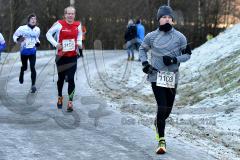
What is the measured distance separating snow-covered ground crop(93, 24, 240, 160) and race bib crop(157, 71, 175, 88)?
1.17 metres

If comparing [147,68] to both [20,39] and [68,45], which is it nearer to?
[68,45]

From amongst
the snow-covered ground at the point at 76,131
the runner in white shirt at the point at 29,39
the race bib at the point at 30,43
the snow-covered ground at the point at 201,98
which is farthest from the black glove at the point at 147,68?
the race bib at the point at 30,43

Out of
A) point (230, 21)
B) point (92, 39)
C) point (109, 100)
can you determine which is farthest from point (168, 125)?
point (230, 21)

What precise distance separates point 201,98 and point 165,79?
20.8ft

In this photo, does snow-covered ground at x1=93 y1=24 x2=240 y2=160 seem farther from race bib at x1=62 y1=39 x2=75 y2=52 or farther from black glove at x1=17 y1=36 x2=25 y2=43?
black glove at x1=17 y1=36 x2=25 y2=43

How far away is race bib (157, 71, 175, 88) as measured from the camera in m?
7.20

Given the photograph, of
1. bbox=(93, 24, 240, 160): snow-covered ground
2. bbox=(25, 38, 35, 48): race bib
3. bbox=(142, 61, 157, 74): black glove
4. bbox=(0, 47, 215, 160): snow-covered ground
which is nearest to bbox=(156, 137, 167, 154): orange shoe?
bbox=(0, 47, 215, 160): snow-covered ground

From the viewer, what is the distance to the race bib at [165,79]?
7.20 meters

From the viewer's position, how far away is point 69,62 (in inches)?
413

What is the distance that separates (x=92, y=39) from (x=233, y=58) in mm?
42353

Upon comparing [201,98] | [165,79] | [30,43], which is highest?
[30,43]

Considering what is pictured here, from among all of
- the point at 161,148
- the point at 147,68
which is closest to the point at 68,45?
the point at 147,68

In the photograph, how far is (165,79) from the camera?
7207 mm

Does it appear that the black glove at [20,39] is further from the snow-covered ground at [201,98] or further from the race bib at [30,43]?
the snow-covered ground at [201,98]
